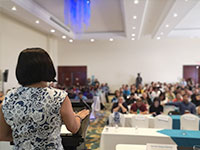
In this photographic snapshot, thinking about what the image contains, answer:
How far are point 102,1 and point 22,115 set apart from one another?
20.8 ft

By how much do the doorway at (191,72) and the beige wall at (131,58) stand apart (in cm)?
34

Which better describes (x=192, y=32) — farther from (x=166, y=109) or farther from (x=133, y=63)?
(x=166, y=109)

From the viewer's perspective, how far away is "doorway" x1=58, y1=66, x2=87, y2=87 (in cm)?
1397

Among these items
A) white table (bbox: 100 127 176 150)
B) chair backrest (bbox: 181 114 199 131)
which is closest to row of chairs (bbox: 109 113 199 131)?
chair backrest (bbox: 181 114 199 131)

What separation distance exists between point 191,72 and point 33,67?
1390cm

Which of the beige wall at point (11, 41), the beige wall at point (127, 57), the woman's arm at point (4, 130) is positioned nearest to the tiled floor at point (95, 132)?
the woman's arm at point (4, 130)

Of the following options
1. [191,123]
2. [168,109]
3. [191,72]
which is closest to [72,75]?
[191,72]

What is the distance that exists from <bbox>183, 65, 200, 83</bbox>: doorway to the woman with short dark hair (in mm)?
13581

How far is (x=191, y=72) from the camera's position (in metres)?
12.8

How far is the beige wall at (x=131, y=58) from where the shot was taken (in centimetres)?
1283

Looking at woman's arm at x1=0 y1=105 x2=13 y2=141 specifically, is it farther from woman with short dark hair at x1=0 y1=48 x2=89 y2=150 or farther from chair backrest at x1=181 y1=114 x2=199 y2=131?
chair backrest at x1=181 y1=114 x2=199 y2=131

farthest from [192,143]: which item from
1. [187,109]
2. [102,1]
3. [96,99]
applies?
[102,1]

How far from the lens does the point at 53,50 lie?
12594 mm

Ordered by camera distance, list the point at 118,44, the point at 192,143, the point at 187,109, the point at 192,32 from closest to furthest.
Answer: the point at 192,143
the point at 187,109
the point at 192,32
the point at 118,44
